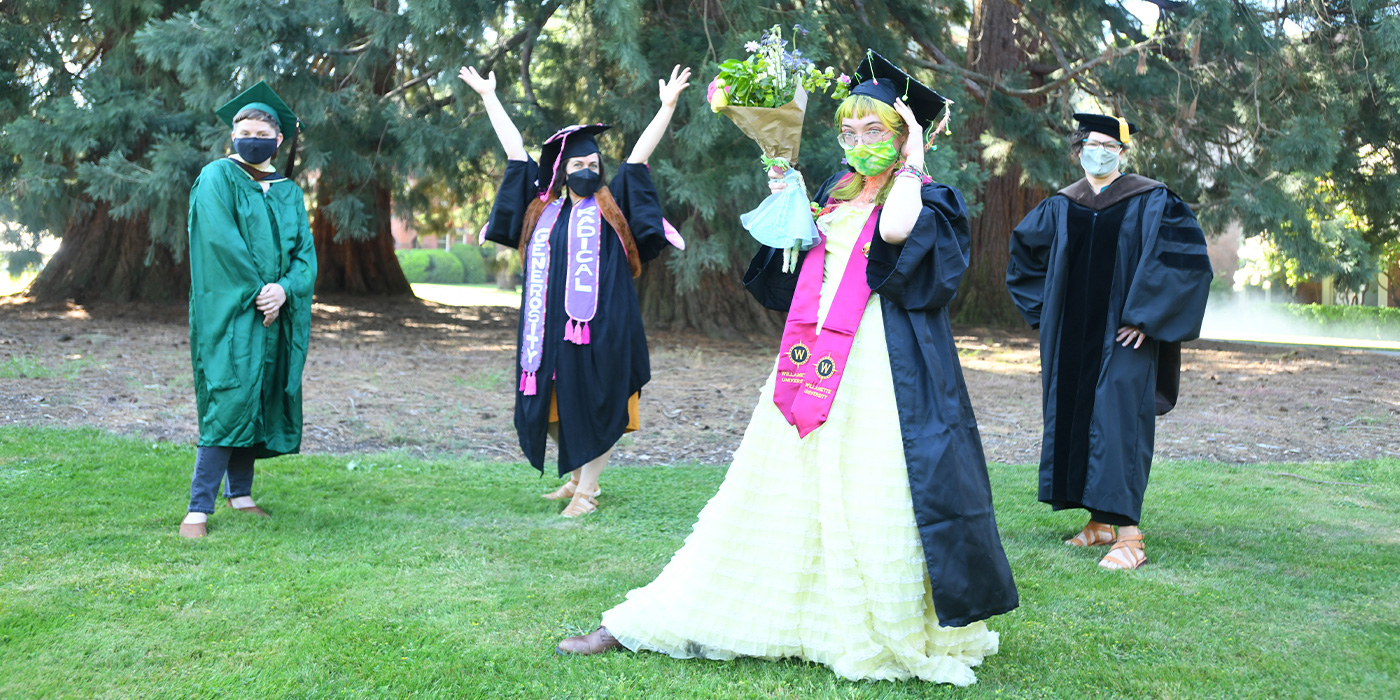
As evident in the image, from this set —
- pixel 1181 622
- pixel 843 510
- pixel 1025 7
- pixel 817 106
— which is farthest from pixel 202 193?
pixel 1025 7

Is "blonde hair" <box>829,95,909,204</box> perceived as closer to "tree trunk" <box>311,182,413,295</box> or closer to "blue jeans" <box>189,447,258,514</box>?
"blue jeans" <box>189,447,258,514</box>

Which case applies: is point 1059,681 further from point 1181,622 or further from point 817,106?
point 817,106

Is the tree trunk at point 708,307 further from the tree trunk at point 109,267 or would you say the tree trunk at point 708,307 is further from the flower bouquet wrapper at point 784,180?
the flower bouquet wrapper at point 784,180

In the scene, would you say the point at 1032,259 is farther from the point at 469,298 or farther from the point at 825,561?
the point at 469,298

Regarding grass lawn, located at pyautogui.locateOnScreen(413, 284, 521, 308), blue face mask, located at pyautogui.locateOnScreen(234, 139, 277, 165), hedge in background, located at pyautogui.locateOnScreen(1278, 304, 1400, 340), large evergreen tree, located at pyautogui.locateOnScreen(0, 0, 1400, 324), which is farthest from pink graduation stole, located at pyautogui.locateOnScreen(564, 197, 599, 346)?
hedge in background, located at pyautogui.locateOnScreen(1278, 304, 1400, 340)

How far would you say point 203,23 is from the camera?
907cm

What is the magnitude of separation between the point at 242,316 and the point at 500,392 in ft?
15.3

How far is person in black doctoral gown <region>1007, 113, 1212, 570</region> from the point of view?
451 cm

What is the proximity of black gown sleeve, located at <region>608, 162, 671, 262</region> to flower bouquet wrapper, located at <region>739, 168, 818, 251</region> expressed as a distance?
2.06 m

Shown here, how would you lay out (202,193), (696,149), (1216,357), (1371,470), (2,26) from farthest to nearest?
(1216,357), (2,26), (696,149), (1371,470), (202,193)

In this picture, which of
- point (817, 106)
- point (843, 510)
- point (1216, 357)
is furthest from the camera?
point (1216, 357)

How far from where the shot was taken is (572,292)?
5160mm

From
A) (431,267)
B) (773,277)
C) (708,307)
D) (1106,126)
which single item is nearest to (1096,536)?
(1106,126)

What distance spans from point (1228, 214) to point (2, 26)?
13.0 m
